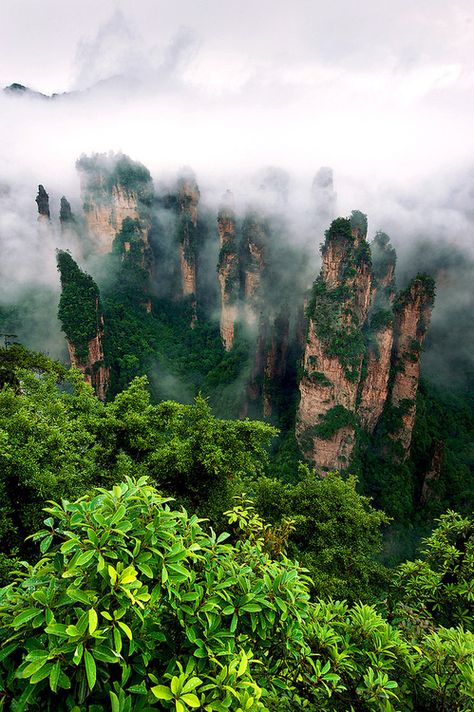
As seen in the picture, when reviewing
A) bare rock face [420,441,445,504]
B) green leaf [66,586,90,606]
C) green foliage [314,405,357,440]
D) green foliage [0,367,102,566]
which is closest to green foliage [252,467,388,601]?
green foliage [0,367,102,566]

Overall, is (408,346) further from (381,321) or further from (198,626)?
(198,626)

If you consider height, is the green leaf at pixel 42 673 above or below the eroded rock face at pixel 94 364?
above

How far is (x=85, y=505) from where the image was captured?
2.69 m

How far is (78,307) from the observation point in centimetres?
4128

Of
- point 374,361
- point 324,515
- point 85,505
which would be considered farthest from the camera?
point 374,361

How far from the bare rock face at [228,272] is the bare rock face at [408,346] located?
22.7 meters

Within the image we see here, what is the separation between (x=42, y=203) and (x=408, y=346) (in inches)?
2079

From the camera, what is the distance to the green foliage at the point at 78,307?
40.6 m

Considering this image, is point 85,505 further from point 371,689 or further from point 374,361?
point 374,361

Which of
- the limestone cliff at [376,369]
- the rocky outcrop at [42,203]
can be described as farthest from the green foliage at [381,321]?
the rocky outcrop at [42,203]

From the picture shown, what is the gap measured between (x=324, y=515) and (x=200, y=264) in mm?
62368

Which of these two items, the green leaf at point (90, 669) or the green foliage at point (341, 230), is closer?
the green leaf at point (90, 669)

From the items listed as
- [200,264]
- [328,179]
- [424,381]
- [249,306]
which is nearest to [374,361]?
[424,381]

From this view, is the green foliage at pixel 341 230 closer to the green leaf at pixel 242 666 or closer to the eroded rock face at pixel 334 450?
the eroded rock face at pixel 334 450
